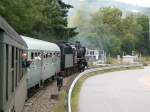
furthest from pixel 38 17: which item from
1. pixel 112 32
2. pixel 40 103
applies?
pixel 112 32

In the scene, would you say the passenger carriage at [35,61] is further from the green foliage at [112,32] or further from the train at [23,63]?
the green foliage at [112,32]

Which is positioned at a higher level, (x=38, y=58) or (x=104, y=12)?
(x=104, y=12)

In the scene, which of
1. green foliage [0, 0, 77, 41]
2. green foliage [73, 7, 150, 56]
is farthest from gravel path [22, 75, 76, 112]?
green foliage [73, 7, 150, 56]

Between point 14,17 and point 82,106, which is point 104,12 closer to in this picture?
point 14,17

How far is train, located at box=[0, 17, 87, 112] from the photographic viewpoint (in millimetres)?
7504

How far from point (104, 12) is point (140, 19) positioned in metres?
25.1

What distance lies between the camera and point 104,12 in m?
136

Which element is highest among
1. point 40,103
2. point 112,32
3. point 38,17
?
point 112,32

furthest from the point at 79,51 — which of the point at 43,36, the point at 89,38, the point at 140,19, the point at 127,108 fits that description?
the point at 140,19

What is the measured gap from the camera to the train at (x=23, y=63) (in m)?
7.50

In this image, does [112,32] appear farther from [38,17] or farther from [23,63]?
[23,63]

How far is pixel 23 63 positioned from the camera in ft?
45.3

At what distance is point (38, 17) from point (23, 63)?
33187 mm

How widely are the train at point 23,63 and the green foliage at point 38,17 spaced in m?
3.73
